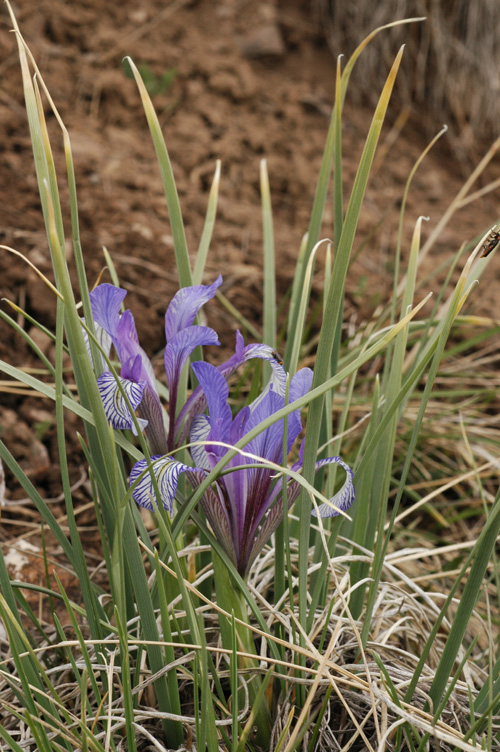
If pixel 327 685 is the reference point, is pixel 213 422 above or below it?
above

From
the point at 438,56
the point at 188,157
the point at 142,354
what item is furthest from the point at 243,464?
the point at 438,56

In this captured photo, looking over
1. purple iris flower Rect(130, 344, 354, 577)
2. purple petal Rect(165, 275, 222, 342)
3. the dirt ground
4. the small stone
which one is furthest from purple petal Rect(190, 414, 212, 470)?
the small stone

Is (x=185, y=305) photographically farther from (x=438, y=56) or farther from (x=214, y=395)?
(x=438, y=56)

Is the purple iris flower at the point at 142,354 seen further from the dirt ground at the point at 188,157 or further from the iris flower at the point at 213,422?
the dirt ground at the point at 188,157

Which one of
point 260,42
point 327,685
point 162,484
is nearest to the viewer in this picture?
point 162,484

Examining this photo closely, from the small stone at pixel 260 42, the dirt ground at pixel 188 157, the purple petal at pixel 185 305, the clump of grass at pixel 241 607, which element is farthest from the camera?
the small stone at pixel 260 42

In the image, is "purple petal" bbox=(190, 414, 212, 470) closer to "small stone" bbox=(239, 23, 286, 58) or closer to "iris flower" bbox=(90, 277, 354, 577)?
"iris flower" bbox=(90, 277, 354, 577)

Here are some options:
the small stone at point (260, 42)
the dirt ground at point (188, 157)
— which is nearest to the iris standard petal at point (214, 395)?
the dirt ground at point (188, 157)
